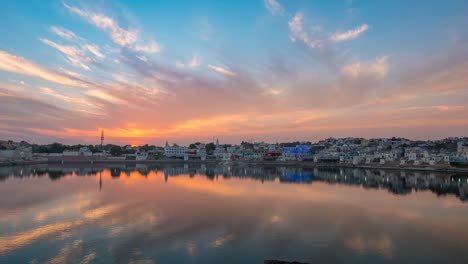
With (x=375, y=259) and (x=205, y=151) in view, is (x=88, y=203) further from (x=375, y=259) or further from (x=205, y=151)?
(x=205, y=151)

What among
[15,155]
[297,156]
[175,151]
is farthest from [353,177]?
[15,155]

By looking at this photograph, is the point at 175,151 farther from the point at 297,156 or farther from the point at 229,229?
the point at 229,229

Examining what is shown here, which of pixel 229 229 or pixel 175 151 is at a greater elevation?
pixel 175 151

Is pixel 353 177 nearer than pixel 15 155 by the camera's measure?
Yes

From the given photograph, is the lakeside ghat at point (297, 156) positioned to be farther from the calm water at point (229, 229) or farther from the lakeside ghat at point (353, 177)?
the calm water at point (229, 229)

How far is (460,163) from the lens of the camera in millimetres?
41781

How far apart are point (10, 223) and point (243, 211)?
9.80 metres

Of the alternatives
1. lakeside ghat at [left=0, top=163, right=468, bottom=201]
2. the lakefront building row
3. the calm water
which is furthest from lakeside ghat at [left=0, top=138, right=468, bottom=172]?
the calm water

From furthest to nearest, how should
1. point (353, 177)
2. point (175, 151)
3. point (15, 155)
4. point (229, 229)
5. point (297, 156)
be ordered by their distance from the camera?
point (175, 151) → point (297, 156) → point (15, 155) → point (353, 177) → point (229, 229)

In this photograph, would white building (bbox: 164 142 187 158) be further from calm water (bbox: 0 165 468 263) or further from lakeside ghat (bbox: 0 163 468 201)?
calm water (bbox: 0 165 468 263)

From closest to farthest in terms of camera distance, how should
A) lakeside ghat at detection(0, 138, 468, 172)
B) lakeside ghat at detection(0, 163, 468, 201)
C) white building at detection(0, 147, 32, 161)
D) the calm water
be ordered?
1. the calm water
2. lakeside ghat at detection(0, 163, 468, 201)
3. lakeside ghat at detection(0, 138, 468, 172)
4. white building at detection(0, 147, 32, 161)

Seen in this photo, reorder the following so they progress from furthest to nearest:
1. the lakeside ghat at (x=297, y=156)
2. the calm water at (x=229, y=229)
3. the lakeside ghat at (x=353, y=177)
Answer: the lakeside ghat at (x=297, y=156) → the lakeside ghat at (x=353, y=177) → the calm water at (x=229, y=229)

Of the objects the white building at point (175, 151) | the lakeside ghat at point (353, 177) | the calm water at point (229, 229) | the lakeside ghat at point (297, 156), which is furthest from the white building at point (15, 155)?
the calm water at point (229, 229)

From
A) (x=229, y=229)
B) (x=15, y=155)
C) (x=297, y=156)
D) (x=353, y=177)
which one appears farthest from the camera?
(x=297, y=156)
